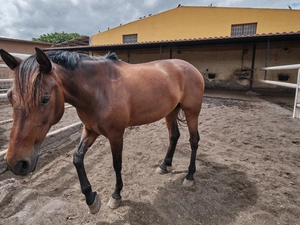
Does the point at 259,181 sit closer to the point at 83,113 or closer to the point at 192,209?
the point at 192,209

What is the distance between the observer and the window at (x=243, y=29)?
11.4m

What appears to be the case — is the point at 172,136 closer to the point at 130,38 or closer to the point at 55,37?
the point at 130,38

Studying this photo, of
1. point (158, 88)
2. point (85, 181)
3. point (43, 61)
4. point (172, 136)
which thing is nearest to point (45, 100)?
point (43, 61)

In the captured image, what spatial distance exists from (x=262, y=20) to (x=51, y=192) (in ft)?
43.3

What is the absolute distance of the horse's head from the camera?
1.12 meters

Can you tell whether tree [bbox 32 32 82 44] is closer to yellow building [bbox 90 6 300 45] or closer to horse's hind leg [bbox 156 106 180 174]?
yellow building [bbox 90 6 300 45]

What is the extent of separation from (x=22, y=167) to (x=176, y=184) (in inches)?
59.2

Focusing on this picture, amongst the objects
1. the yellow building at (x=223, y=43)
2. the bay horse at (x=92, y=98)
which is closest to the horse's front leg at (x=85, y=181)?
the bay horse at (x=92, y=98)

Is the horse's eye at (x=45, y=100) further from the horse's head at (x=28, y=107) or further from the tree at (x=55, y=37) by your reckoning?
the tree at (x=55, y=37)

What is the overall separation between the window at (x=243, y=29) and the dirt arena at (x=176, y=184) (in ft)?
32.8

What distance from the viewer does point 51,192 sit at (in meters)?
1.96

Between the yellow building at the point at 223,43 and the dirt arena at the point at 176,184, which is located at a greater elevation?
the yellow building at the point at 223,43

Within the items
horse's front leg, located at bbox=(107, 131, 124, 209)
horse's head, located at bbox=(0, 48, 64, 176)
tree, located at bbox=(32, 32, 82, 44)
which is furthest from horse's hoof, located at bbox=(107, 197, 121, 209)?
tree, located at bbox=(32, 32, 82, 44)

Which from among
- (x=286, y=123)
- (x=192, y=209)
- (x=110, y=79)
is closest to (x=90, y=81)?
(x=110, y=79)
